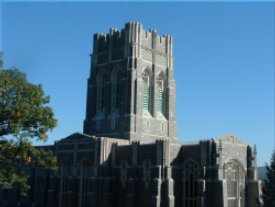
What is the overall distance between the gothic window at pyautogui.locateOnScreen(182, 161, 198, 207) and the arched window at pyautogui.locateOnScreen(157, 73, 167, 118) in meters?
13.9

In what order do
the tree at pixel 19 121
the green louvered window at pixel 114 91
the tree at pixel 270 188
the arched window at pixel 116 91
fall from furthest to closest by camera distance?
1. the green louvered window at pixel 114 91
2. the arched window at pixel 116 91
3. the tree at pixel 270 188
4. the tree at pixel 19 121

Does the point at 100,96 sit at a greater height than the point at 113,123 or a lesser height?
greater

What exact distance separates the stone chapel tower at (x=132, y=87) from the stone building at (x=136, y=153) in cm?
12

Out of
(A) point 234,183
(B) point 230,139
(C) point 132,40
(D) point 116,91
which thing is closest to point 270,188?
(A) point 234,183

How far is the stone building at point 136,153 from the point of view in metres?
37.7

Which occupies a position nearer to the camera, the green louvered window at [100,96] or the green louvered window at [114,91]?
the green louvered window at [114,91]

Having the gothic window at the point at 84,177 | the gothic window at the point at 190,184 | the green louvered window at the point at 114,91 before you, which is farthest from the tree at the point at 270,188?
the green louvered window at the point at 114,91

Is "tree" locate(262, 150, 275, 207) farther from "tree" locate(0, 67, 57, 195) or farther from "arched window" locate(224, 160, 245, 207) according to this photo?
"tree" locate(0, 67, 57, 195)

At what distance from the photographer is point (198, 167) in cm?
3775

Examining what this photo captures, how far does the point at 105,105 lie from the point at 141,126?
610cm

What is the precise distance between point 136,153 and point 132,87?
10779 millimetres

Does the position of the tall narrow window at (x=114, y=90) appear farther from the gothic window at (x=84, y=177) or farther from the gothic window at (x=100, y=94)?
the gothic window at (x=84, y=177)

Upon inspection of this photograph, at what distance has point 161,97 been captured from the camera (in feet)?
173

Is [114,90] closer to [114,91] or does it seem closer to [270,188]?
[114,91]
